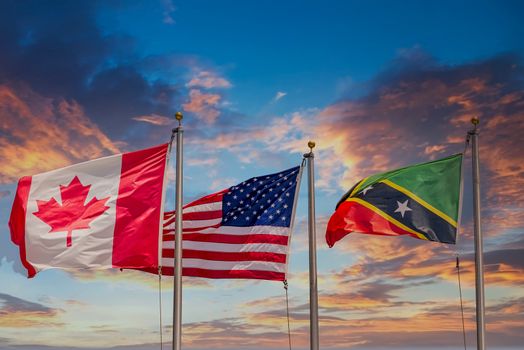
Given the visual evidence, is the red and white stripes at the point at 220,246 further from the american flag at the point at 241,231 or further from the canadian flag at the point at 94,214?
the canadian flag at the point at 94,214

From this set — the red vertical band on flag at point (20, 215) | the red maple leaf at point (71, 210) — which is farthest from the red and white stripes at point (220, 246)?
the red vertical band on flag at point (20, 215)

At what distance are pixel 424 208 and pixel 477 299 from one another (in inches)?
128

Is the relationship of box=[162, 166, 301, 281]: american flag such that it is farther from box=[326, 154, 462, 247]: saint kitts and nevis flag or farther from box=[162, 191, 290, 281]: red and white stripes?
box=[326, 154, 462, 247]: saint kitts and nevis flag

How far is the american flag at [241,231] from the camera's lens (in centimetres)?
2564

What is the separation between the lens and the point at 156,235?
23750 mm

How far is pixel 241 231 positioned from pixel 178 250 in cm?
338

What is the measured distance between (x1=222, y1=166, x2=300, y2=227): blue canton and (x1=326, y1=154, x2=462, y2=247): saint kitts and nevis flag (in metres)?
1.71

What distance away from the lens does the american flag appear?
25.6 meters

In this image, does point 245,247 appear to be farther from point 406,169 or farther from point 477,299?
point 477,299

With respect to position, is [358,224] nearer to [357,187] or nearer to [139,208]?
[357,187]

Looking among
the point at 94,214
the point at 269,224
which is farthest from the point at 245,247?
the point at 94,214

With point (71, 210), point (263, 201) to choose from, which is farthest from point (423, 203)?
point (71, 210)

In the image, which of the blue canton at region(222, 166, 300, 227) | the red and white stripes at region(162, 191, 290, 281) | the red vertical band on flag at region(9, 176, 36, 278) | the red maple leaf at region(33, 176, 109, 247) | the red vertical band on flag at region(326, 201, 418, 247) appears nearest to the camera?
the red maple leaf at region(33, 176, 109, 247)

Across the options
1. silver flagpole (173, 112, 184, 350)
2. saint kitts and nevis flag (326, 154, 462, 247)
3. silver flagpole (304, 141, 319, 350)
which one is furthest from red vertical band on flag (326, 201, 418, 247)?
silver flagpole (173, 112, 184, 350)
